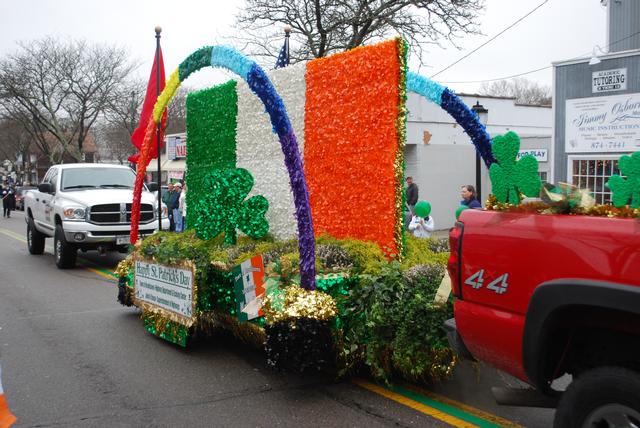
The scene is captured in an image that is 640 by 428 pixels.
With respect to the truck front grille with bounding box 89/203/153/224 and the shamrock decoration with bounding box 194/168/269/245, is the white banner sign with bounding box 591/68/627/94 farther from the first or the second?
the truck front grille with bounding box 89/203/153/224

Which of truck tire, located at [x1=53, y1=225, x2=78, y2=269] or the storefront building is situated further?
the storefront building

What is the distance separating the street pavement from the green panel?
2696 mm

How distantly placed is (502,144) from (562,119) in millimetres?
12699

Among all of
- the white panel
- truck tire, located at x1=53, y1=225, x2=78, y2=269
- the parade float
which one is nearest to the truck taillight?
the parade float

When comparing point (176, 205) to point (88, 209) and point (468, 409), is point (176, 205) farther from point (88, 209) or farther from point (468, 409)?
point (468, 409)

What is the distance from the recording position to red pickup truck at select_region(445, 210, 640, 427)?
107 inches

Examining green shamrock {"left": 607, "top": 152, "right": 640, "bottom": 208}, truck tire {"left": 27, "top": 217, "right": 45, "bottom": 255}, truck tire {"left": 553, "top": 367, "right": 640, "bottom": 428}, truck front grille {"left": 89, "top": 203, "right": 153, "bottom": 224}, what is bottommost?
truck tire {"left": 27, "top": 217, "right": 45, "bottom": 255}

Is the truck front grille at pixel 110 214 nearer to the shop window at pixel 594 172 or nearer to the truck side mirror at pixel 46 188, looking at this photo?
the truck side mirror at pixel 46 188

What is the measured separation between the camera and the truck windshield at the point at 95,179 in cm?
1341

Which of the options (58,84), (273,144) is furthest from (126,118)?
(273,144)

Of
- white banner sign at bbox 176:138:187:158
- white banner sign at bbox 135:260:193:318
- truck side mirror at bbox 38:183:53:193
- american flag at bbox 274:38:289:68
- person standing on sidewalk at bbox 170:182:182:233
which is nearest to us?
white banner sign at bbox 135:260:193:318

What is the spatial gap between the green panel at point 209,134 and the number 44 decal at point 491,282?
233 inches

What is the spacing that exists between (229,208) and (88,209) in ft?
20.9

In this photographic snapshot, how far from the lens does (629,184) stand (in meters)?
3.04
